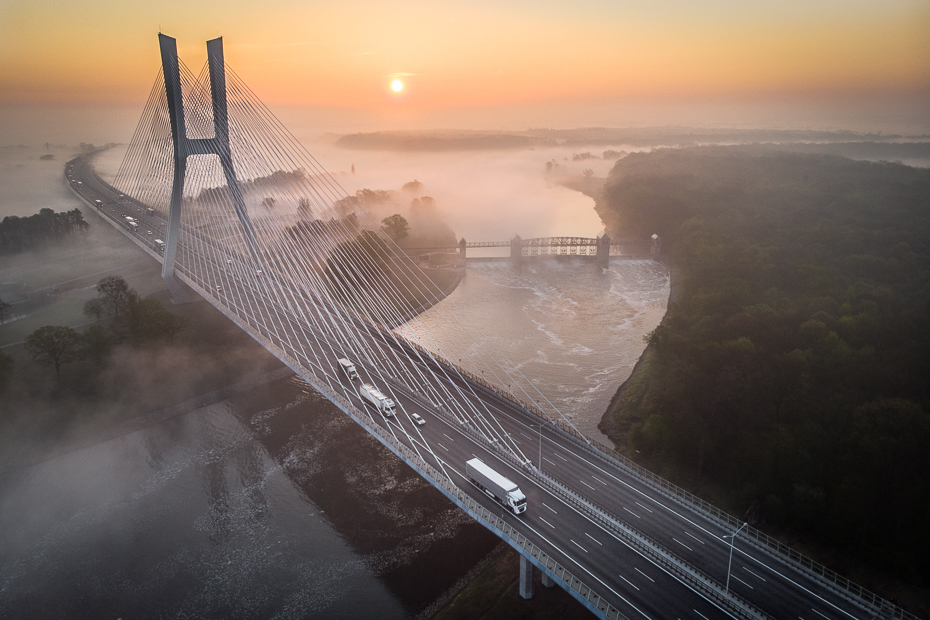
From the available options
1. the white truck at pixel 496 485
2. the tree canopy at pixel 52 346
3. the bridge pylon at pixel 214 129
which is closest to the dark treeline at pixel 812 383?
the white truck at pixel 496 485

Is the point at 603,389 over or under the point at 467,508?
under

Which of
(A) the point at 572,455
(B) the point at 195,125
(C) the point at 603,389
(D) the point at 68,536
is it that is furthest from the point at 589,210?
(D) the point at 68,536

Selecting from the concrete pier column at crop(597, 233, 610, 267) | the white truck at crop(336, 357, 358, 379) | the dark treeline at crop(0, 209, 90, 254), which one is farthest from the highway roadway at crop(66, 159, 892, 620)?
the concrete pier column at crop(597, 233, 610, 267)

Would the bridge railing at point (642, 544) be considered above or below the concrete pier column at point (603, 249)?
above

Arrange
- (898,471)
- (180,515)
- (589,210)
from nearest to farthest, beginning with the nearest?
(898,471) → (180,515) → (589,210)

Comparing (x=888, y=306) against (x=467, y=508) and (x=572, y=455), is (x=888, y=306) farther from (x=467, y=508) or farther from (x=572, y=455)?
(x=467, y=508)

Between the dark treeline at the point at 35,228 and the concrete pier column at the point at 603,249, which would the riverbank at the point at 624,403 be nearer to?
the concrete pier column at the point at 603,249
